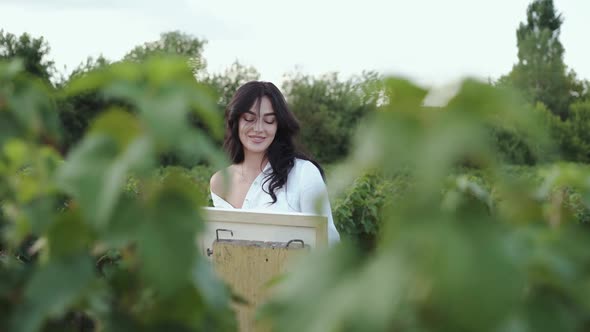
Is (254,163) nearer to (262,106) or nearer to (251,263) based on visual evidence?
(262,106)

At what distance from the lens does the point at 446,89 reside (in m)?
0.90

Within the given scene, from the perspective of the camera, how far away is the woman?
4848mm

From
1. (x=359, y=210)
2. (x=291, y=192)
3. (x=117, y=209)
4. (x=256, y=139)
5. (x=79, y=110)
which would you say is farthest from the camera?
(x=79, y=110)

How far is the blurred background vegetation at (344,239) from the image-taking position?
822 millimetres

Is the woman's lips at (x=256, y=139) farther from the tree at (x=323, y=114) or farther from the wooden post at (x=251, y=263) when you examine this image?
the tree at (x=323, y=114)

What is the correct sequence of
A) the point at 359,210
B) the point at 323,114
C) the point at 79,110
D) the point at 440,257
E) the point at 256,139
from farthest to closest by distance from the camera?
the point at 323,114 → the point at 79,110 → the point at 359,210 → the point at 256,139 → the point at 440,257

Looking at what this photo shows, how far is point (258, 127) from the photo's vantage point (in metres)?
5.12

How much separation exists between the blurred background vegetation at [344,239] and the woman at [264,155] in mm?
3655

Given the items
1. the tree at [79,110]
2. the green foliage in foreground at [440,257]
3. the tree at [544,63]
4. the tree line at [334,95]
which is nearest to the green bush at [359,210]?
the tree line at [334,95]

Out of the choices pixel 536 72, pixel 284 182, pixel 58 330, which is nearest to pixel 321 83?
pixel 536 72

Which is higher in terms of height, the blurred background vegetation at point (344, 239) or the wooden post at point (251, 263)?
the blurred background vegetation at point (344, 239)

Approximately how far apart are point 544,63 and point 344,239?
63.2m

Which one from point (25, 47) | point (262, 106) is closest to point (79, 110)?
point (25, 47)

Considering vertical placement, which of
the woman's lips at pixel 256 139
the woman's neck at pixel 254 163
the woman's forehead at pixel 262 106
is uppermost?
the woman's forehead at pixel 262 106
